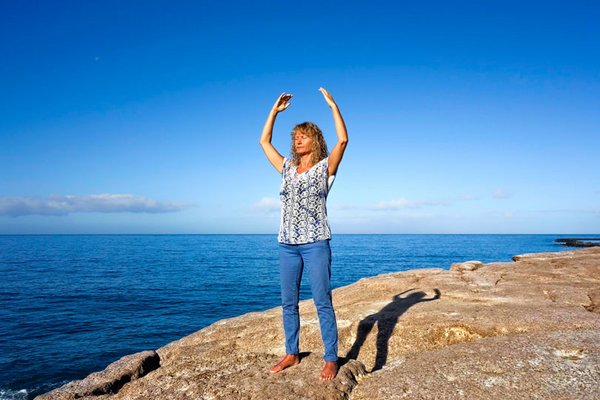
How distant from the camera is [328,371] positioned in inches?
187

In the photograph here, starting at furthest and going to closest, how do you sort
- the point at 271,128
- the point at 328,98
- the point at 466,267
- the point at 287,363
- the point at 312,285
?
the point at 466,267 < the point at 271,128 < the point at 287,363 < the point at 328,98 < the point at 312,285

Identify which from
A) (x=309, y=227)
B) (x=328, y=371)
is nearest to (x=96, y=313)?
(x=328, y=371)

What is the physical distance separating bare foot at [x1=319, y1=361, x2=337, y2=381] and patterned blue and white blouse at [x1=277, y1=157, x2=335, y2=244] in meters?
1.60

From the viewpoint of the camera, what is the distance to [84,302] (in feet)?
82.0

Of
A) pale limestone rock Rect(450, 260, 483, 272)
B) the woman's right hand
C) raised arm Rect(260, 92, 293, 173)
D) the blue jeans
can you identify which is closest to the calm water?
the blue jeans

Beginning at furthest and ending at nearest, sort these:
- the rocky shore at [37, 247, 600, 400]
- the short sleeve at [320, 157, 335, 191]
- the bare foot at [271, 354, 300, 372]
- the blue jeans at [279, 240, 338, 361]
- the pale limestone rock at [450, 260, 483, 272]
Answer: the pale limestone rock at [450, 260, 483, 272]
the bare foot at [271, 354, 300, 372]
the short sleeve at [320, 157, 335, 191]
the blue jeans at [279, 240, 338, 361]
the rocky shore at [37, 247, 600, 400]

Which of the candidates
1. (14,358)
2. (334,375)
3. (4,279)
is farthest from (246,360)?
(4,279)

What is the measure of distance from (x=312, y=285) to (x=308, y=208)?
957 millimetres

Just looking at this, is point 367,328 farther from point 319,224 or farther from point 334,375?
point 319,224

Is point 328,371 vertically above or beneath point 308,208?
beneath

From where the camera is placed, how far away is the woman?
4680 mm

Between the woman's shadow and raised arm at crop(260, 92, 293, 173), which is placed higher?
raised arm at crop(260, 92, 293, 173)

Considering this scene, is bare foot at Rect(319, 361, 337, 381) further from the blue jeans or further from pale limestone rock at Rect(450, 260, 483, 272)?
pale limestone rock at Rect(450, 260, 483, 272)

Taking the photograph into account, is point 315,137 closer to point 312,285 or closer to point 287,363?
point 312,285
